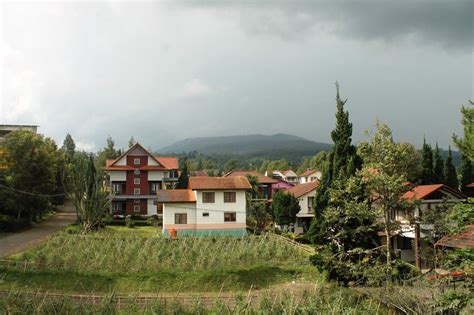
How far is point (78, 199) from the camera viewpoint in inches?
1433

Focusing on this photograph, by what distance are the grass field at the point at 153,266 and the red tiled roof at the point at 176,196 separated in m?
7.38

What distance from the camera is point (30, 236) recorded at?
108 feet

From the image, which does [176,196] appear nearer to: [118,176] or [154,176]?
[154,176]

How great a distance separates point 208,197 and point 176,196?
2.63 meters

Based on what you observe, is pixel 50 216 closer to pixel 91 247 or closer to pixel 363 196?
pixel 91 247

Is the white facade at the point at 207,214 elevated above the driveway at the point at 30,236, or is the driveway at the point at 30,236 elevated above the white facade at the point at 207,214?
the white facade at the point at 207,214

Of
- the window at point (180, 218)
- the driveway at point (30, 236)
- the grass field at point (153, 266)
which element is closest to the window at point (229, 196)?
the window at point (180, 218)

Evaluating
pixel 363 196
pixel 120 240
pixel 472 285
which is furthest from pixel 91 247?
pixel 472 285

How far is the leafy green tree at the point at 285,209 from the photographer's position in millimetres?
37938

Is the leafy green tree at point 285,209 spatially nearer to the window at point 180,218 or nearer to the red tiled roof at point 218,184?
the red tiled roof at point 218,184

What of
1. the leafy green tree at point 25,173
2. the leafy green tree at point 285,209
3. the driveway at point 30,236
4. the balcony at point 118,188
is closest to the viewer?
the driveway at point 30,236

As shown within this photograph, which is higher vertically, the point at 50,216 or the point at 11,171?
the point at 11,171

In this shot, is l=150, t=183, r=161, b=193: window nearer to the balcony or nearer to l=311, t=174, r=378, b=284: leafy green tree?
the balcony

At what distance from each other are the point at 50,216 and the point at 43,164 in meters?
12.6
